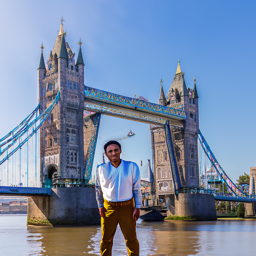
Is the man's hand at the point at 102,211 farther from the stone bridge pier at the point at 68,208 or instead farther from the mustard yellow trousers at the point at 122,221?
the stone bridge pier at the point at 68,208

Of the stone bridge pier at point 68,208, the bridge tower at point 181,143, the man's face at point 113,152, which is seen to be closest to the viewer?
the man's face at point 113,152

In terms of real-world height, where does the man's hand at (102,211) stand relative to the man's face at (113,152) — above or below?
below

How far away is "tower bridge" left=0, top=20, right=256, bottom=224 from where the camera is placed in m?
30.5

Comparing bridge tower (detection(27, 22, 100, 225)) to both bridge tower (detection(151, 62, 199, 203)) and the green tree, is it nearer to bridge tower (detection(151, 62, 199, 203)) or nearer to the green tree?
bridge tower (detection(151, 62, 199, 203))

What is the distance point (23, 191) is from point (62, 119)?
689 cm

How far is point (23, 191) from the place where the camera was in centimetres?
2912

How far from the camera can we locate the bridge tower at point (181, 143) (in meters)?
45.5

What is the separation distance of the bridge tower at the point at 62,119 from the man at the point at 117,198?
26.8 m

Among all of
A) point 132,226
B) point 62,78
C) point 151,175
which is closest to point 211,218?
point 151,175

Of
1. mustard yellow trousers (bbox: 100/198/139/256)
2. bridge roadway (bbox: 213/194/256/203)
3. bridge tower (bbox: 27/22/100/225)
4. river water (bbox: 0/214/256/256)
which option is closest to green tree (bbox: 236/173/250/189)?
bridge roadway (bbox: 213/194/256/203)

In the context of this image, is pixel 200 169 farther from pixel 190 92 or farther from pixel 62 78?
pixel 62 78

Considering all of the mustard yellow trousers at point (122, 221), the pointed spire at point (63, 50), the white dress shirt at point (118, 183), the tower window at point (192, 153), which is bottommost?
the mustard yellow trousers at point (122, 221)

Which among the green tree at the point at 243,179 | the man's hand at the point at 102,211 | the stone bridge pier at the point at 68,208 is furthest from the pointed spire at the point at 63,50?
the green tree at the point at 243,179

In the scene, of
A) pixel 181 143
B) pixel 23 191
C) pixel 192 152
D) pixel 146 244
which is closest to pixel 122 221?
pixel 146 244
